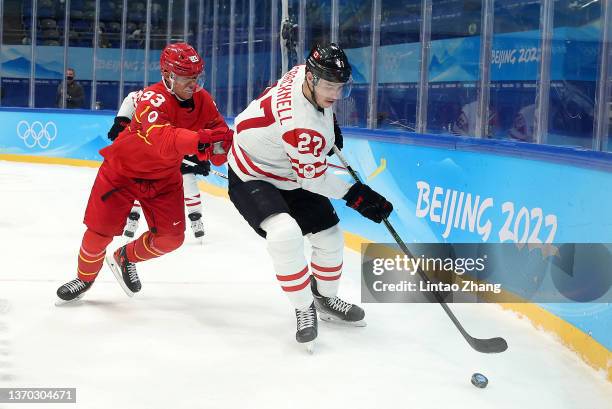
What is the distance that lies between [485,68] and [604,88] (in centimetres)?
118

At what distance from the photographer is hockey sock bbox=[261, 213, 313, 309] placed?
3.24 metres

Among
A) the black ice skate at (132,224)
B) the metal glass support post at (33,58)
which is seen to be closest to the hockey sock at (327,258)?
the black ice skate at (132,224)

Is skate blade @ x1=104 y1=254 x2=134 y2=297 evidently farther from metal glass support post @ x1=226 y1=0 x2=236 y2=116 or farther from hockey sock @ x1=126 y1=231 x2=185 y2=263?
metal glass support post @ x1=226 y1=0 x2=236 y2=116

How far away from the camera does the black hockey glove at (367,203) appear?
130 inches

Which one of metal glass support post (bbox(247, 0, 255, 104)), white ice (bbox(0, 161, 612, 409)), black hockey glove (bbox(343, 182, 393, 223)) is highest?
metal glass support post (bbox(247, 0, 255, 104))

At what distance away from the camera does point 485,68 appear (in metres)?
4.83

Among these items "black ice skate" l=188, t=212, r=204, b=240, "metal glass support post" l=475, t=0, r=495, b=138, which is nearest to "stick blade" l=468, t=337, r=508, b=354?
"metal glass support post" l=475, t=0, r=495, b=138

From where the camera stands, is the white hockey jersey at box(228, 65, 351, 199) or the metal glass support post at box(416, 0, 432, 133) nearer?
the white hockey jersey at box(228, 65, 351, 199)

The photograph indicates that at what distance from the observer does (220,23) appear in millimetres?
10242

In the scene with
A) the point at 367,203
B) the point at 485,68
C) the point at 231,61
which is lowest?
the point at 367,203

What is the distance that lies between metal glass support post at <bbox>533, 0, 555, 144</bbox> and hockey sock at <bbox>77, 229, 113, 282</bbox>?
205 cm

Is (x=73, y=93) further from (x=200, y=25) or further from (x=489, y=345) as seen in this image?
(x=489, y=345)

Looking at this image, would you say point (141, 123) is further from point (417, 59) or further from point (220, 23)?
point (220, 23)

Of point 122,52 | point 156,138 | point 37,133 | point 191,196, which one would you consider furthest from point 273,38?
point 156,138
